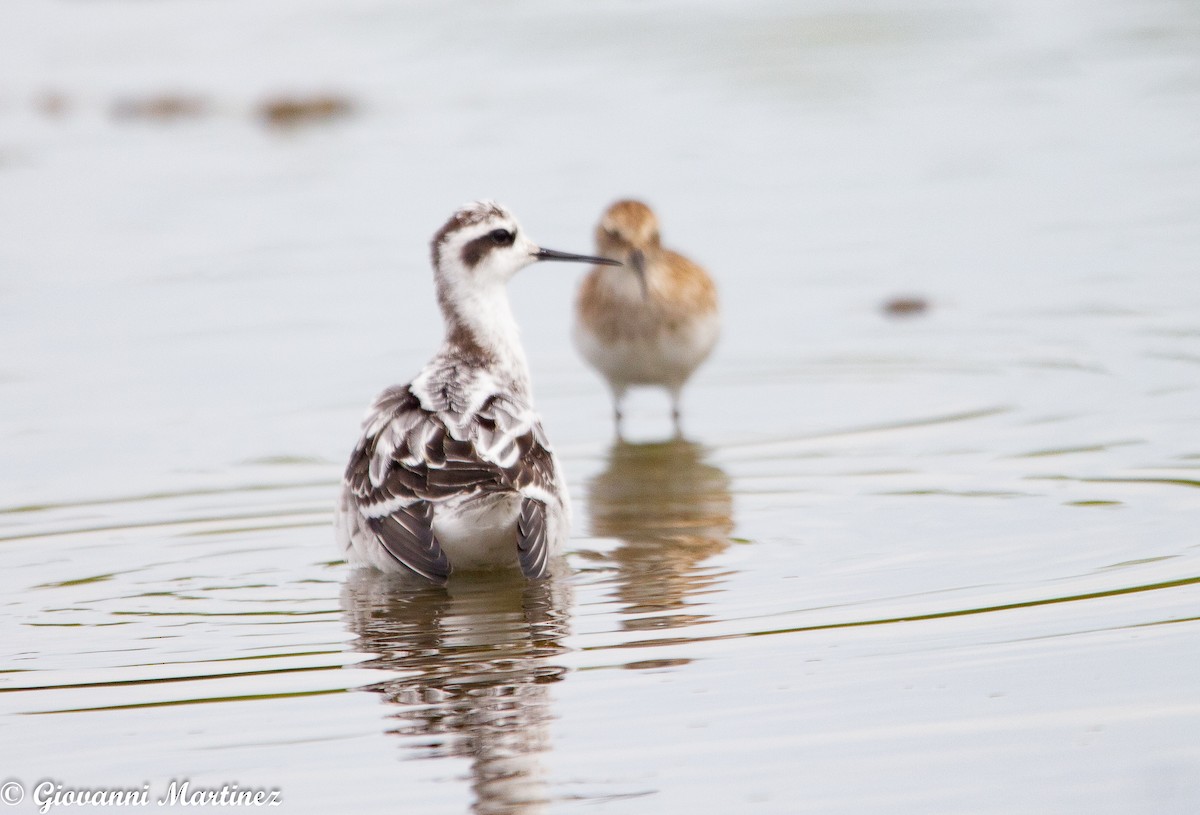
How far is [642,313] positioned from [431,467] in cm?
429

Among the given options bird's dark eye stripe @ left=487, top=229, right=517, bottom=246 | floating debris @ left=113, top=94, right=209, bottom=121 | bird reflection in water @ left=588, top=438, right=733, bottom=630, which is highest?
floating debris @ left=113, top=94, right=209, bottom=121

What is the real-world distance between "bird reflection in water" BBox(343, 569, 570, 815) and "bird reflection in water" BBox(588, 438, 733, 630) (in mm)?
351

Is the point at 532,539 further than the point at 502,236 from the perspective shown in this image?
No

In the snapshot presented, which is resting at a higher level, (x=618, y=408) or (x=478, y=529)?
(x=618, y=408)

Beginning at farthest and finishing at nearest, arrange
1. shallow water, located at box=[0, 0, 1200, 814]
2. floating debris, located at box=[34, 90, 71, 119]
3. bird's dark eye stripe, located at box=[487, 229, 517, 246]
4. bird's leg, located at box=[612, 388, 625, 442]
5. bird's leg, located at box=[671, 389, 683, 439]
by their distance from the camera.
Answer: floating debris, located at box=[34, 90, 71, 119]
bird's leg, located at box=[612, 388, 625, 442]
bird's leg, located at box=[671, 389, 683, 439]
bird's dark eye stripe, located at box=[487, 229, 517, 246]
shallow water, located at box=[0, 0, 1200, 814]

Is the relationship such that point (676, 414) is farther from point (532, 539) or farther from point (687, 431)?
point (532, 539)

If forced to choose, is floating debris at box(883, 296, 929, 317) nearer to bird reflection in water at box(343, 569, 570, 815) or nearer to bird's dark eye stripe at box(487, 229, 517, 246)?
bird's dark eye stripe at box(487, 229, 517, 246)

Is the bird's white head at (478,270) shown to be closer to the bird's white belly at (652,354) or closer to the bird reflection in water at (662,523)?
the bird reflection in water at (662,523)

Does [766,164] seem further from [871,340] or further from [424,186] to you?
[871,340]

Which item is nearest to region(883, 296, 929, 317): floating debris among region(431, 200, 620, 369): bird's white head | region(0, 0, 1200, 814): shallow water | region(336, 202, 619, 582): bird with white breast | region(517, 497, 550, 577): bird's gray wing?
region(0, 0, 1200, 814): shallow water

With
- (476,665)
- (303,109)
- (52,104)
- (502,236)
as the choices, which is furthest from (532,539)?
(52,104)

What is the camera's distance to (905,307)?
550 inches

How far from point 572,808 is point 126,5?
101 feet

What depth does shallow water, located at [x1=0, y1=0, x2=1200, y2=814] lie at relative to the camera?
19.9ft
